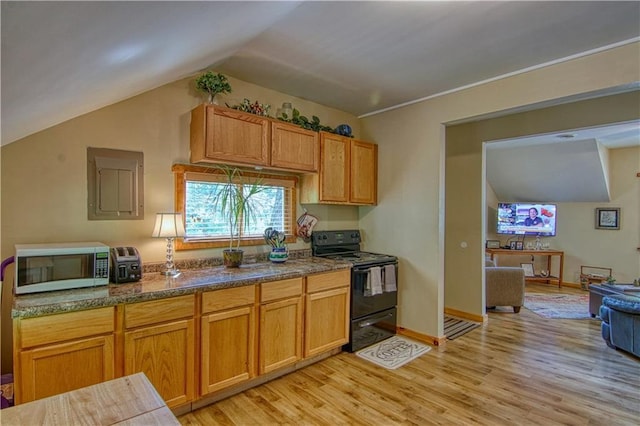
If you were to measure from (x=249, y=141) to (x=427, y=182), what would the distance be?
79.1 inches

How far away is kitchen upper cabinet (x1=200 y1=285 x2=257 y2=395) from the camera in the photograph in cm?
238

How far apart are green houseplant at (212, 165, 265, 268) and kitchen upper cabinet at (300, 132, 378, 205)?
0.67 m

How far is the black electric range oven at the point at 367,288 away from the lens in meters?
3.48

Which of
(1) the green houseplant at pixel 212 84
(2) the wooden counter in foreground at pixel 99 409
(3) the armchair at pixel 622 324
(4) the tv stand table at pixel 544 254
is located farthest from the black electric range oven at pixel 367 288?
(4) the tv stand table at pixel 544 254

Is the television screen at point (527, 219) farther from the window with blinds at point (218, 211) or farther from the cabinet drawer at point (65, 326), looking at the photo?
the cabinet drawer at point (65, 326)

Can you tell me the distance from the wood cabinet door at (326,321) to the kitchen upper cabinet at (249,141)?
1.32m

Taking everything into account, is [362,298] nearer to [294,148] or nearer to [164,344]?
[294,148]

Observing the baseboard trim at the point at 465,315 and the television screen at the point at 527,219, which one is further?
the television screen at the point at 527,219

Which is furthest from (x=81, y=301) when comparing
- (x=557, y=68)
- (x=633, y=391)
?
(x=633, y=391)

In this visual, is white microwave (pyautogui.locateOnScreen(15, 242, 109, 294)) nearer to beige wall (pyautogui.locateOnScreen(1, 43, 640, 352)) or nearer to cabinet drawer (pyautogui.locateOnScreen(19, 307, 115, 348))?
cabinet drawer (pyautogui.locateOnScreen(19, 307, 115, 348))

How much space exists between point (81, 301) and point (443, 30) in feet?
9.26

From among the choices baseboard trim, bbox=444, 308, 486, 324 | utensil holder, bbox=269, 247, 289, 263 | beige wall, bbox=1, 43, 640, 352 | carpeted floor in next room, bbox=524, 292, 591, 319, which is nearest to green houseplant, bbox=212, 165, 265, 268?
beige wall, bbox=1, 43, 640, 352

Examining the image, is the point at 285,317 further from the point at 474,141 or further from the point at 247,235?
the point at 474,141

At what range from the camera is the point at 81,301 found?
1867mm
